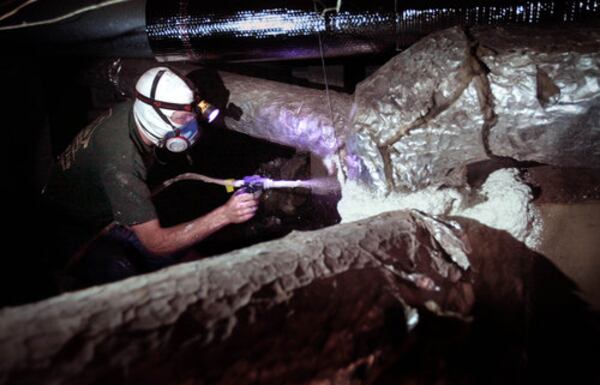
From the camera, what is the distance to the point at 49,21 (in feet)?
9.86

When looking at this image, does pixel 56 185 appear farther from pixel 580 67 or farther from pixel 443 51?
pixel 580 67

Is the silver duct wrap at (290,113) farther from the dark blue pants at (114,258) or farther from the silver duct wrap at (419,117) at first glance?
the dark blue pants at (114,258)

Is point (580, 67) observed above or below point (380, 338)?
above

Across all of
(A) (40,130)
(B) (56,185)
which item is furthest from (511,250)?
(A) (40,130)

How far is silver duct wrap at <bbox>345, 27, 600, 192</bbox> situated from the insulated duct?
608mm

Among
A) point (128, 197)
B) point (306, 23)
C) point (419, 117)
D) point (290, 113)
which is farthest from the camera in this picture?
point (128, 197)

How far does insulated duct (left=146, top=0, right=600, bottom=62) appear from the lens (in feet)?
6.93

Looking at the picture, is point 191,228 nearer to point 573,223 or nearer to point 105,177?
point 105,177

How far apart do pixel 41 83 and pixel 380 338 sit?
5.10 metres

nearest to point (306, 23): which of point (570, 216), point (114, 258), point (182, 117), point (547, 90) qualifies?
point (182, 117)

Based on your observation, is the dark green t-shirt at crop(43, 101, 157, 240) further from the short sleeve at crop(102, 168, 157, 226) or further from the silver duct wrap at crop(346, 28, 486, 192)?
the silver duct wrap at crop(346, 28, 486, 192)

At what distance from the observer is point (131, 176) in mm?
2746

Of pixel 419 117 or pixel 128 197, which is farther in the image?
pixel 128 197

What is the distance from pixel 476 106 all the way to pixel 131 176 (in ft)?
7.60
